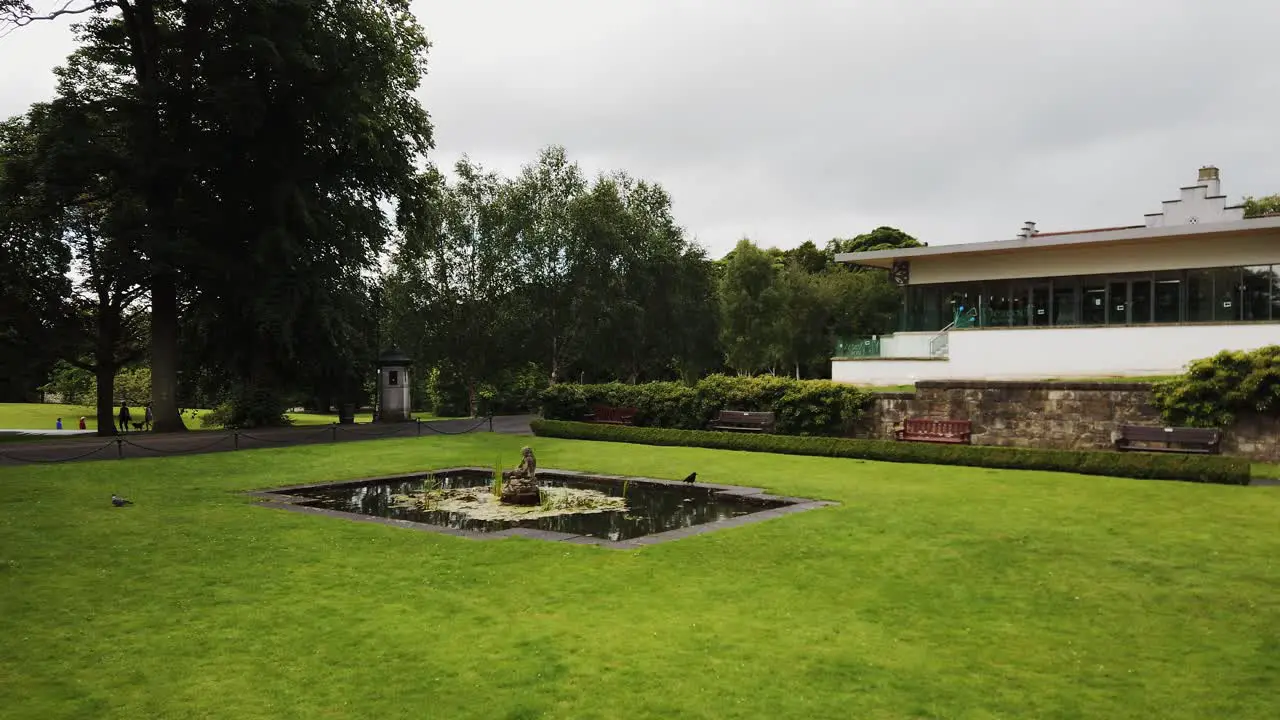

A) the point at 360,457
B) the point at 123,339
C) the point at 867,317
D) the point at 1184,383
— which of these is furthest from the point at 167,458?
the point at 867,317

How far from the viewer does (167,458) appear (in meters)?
21.5

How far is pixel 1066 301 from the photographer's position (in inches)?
1155

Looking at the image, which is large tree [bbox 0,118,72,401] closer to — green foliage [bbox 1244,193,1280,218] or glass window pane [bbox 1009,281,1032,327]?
glass window pane [bbox 1009,281,1032,327]

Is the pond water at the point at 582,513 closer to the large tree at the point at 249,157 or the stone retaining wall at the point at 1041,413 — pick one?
the stone retaining wall at the point at 1041,413

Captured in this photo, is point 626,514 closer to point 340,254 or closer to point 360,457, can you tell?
point 360,457

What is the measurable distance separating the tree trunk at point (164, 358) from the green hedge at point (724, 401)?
12983mm

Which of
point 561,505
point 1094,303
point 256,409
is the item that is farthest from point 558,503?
point 256,409

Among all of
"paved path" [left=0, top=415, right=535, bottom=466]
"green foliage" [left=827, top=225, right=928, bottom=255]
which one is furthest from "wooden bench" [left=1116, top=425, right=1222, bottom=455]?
"green foliage" [left=827, top=225, right=928, bottom=255]

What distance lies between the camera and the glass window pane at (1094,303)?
28609mm

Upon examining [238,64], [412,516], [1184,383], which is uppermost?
[238,64]

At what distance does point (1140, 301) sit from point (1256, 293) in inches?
123

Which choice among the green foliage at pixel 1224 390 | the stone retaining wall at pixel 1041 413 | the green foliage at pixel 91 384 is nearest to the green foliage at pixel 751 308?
the stone retaining wall at pixel 1041 413

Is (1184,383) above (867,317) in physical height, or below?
below

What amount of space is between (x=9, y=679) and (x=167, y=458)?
17531 mm
